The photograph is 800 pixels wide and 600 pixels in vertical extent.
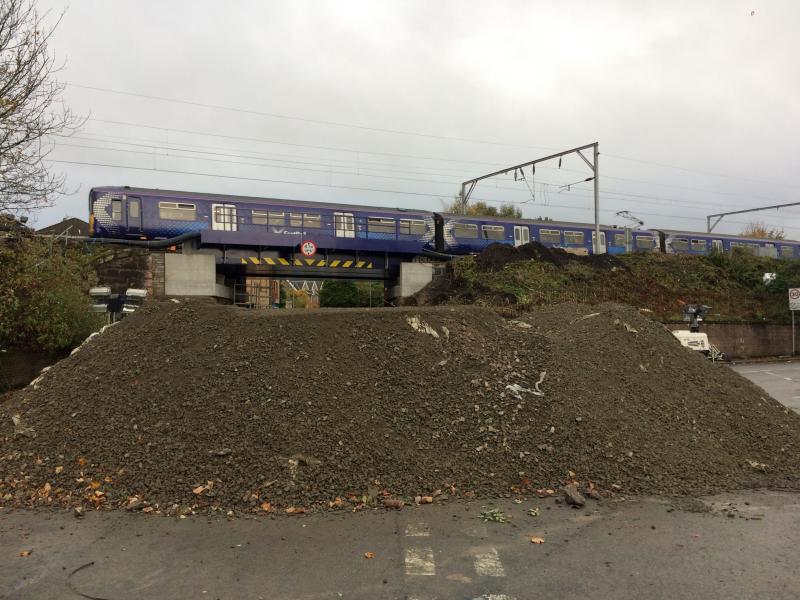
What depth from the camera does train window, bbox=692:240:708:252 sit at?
3628cm

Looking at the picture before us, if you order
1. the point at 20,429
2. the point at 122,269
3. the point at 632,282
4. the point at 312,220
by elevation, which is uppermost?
the point at 312,220

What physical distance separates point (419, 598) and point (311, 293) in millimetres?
62559

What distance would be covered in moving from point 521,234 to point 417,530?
26.7m

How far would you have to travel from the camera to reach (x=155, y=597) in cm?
371

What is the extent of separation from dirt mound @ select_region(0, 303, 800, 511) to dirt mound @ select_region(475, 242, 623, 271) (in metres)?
16.4

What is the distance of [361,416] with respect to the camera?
6.36m

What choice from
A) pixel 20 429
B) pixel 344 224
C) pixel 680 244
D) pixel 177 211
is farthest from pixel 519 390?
pixel 680 244

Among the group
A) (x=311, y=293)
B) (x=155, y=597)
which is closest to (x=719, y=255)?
(x=155, y=597)

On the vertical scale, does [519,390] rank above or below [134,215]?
below

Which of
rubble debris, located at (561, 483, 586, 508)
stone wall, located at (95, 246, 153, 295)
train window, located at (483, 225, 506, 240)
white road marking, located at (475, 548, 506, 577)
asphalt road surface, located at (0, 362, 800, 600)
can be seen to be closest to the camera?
asphalt road surface, located at (0, 362, 800, 600)

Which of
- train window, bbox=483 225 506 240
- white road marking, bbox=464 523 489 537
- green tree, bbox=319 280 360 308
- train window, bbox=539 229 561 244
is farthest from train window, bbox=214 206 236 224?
green tree, bbox=319 280 360 308

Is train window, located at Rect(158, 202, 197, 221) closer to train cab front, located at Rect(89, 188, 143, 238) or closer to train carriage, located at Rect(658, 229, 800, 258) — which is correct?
train cab front, located at Rect(89, 188, 143, 238)

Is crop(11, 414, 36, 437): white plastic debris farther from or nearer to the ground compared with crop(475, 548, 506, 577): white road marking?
farther from the ground

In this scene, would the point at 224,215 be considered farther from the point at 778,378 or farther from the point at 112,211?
the point at 778,378
